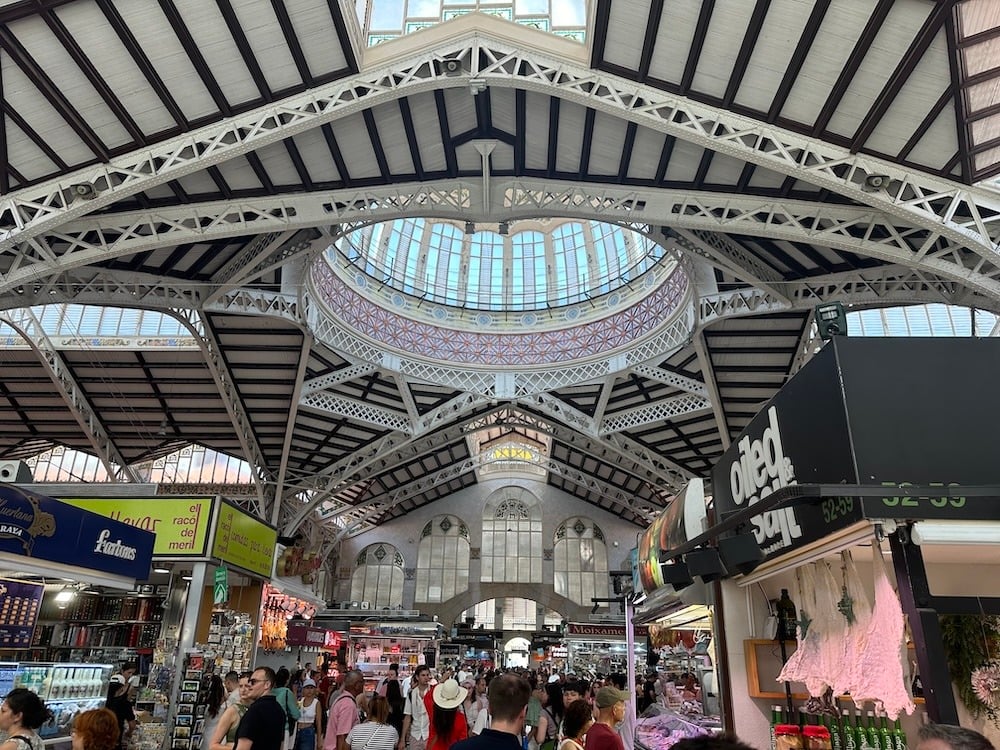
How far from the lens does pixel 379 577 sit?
124 feet

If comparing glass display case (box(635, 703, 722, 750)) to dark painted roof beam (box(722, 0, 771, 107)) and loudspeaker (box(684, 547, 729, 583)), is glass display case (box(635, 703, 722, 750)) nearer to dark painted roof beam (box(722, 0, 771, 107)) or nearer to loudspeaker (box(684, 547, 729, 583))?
loudspeaker (box(684, 547, 729, 583))

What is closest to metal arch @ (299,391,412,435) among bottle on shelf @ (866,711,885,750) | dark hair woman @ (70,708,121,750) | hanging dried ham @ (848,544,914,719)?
dark hair woman @ (70,708,121,750)

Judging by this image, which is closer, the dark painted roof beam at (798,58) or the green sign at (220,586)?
the dark painted roof beam at (798,58)

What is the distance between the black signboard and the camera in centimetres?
367

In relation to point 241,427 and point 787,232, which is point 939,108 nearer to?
point 787,232

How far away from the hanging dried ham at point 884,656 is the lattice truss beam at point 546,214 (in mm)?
8388

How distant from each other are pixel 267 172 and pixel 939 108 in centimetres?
1074

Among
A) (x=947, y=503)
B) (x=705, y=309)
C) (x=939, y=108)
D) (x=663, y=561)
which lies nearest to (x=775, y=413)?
(x=947, y=503)

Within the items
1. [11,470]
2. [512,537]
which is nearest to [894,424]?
[11,470]

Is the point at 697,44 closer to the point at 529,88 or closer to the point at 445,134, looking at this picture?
the point at 529,88

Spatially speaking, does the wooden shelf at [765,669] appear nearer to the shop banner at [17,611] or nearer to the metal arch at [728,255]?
the shop banner at [17,611]

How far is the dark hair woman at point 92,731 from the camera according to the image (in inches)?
153

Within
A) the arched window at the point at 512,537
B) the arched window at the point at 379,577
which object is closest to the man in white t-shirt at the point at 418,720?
the arched window at the point at 512,537

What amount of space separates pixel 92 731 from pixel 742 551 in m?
4.30
